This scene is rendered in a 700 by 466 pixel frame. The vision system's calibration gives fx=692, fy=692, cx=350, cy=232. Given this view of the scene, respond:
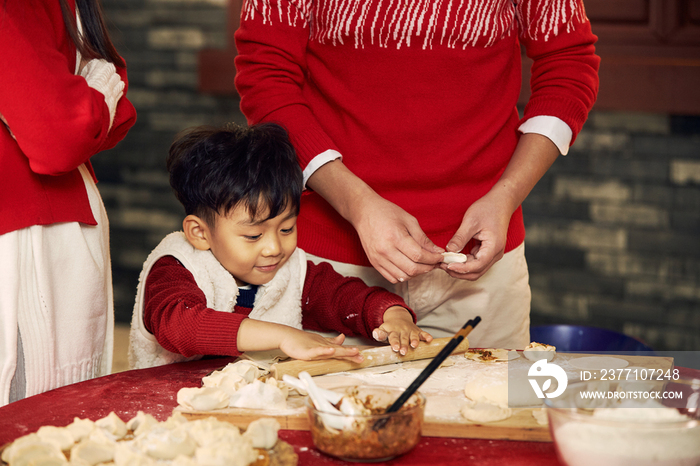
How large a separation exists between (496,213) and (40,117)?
887 mm

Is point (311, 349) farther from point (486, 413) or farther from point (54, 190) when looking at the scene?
point (54, 190)

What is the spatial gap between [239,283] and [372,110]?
51 centimetres

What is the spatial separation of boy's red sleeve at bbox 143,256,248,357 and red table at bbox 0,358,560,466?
5 cm

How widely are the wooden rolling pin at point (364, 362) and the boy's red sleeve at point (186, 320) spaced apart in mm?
143

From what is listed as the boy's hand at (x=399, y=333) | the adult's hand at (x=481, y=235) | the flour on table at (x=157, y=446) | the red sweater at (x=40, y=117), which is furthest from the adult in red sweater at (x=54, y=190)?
the adult's hand at (x=481, y=235)

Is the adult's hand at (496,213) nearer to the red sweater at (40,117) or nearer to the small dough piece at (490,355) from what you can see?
the small dough piece at (490,355)

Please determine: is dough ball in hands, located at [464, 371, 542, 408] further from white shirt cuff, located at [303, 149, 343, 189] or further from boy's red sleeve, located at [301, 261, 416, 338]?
white shirt cuff, located at [303, 149, 343, 189]

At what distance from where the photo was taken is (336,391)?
40.8 inches

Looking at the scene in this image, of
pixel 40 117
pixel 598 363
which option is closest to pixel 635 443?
pixel 598 363

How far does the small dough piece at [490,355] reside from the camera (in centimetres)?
132

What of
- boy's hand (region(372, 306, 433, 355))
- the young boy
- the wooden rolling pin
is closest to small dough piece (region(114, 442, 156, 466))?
the wooden rolling pin

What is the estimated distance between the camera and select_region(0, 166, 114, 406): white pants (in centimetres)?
133

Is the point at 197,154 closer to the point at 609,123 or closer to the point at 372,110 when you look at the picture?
the point at 372,110

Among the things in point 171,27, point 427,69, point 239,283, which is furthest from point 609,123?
point 171,27
